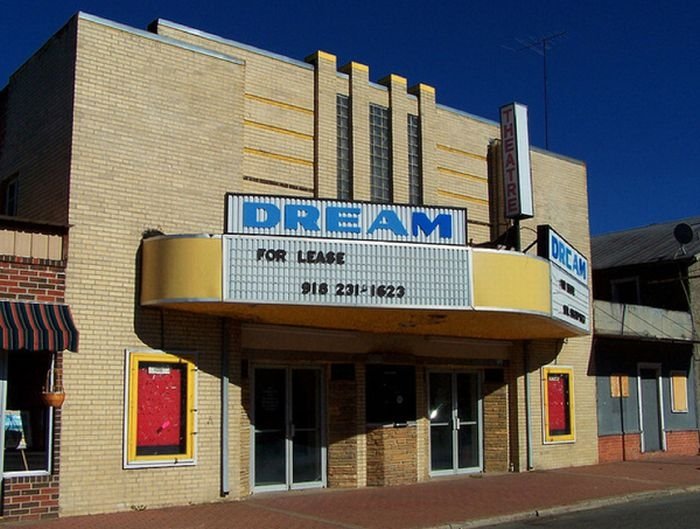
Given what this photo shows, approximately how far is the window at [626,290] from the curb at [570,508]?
10.7 metres

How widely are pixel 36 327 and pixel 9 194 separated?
4.82 meters

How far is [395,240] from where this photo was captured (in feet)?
48.1

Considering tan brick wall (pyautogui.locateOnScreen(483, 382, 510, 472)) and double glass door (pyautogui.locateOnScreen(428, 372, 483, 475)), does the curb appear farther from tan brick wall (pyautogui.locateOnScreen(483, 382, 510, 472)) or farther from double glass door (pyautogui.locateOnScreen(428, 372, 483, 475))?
double glass door (pyautogui.locateOnScreen(428, 372, 483, 475))

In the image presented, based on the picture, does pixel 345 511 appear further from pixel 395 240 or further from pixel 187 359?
pixel 395 240

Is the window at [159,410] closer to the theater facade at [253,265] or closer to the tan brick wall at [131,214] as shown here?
the theater facade at [253,265]

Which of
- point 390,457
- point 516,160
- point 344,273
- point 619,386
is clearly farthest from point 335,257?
point 619,386

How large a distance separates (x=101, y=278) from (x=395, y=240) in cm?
474

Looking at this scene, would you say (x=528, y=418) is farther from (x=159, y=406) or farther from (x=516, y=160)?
(x=159, y=406)

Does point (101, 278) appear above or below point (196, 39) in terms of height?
below

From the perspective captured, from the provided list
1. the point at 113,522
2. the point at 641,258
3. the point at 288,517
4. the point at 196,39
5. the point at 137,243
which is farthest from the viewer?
the point at 641,258

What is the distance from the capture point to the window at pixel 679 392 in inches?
988

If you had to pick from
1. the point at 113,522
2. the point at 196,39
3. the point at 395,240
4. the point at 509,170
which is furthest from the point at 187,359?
the point at 509,170

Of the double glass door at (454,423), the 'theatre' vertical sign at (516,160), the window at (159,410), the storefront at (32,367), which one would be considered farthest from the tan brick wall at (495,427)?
the storefront at (32,367)

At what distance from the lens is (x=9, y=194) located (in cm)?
1630
